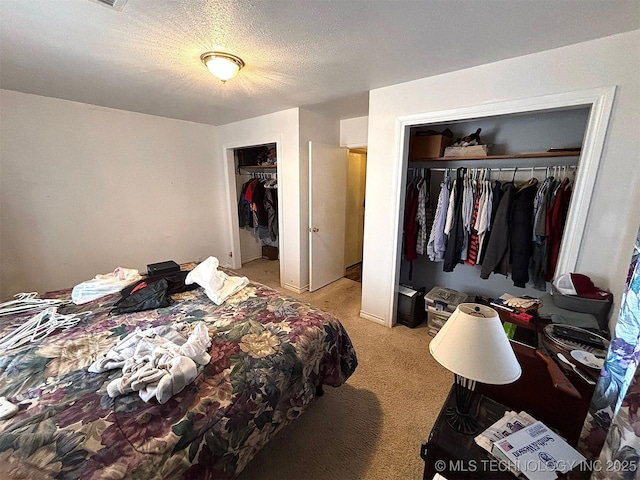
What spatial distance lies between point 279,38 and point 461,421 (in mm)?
2073

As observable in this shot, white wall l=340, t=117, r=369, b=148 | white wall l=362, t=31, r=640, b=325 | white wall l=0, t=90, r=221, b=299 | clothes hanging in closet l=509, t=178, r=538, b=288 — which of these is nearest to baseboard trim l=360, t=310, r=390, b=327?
clothes hanging in closet l=509, t=178, r=538, b=288

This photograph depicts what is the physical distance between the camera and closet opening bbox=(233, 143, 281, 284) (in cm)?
412

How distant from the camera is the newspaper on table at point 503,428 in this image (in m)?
0.92

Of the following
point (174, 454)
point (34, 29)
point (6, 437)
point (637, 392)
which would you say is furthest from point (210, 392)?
point (34, 29)

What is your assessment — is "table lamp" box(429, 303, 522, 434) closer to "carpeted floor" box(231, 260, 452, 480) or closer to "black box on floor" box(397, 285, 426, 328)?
"carpeted floor" box(231, 260, 452, 480)

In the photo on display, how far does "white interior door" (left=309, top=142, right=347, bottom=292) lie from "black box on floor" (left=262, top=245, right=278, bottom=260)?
144 centimetres

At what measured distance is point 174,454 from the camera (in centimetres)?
83

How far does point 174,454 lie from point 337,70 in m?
2.28

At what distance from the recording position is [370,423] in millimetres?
1585

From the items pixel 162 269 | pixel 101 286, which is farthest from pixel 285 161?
pixel 101 286

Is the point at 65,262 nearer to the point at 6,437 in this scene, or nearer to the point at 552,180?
the point at 6,437

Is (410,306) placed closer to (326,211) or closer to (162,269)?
(326,211)

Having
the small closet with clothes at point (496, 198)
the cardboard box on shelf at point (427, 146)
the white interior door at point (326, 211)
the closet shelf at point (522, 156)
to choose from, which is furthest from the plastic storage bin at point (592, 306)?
the white interior door at point (326, 211)

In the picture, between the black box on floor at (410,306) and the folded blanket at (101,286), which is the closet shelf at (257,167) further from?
the black box on floor at (410,306)
